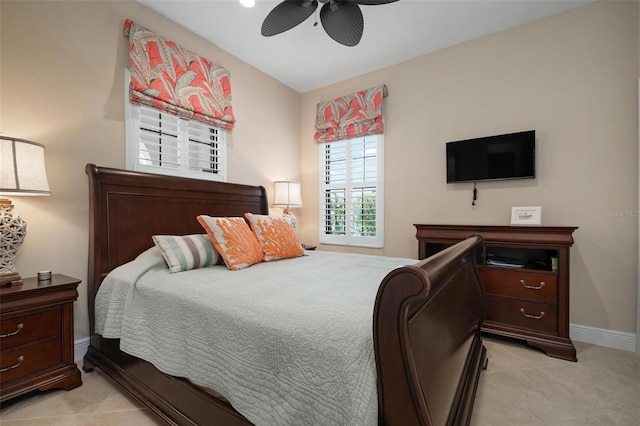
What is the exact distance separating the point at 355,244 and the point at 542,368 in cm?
213

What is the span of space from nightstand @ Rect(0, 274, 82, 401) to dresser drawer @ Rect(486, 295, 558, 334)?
3.09m

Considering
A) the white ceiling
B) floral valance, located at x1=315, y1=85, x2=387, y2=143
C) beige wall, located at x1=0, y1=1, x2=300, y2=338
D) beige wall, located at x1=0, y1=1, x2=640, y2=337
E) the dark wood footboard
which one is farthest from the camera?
floral valance, located at x1=315, y1=85, x2=387, y2=143

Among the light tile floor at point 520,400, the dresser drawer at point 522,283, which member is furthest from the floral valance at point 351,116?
the light tile floor at point 520,400

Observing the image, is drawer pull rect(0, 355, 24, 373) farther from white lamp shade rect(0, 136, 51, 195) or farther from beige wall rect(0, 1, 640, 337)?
white lamp shade rect(0, 136, 51, 195)

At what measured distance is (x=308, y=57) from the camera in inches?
128

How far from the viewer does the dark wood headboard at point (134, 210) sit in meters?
1.98

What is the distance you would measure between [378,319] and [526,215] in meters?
2.49

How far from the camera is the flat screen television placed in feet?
8.54

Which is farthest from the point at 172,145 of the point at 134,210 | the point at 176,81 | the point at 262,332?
the point at 262,332

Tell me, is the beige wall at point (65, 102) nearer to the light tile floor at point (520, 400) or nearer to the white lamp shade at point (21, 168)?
the white lamp shade at point (21, 168)

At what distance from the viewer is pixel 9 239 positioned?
5.28 ft

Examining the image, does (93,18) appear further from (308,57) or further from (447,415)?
(447,415)

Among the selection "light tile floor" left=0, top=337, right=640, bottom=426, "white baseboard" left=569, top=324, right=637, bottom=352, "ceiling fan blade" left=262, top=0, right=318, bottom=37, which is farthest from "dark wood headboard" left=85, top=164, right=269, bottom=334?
"white baseboard" left=569, top=324, right=637, bottom=352

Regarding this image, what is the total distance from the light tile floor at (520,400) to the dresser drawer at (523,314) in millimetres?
266
